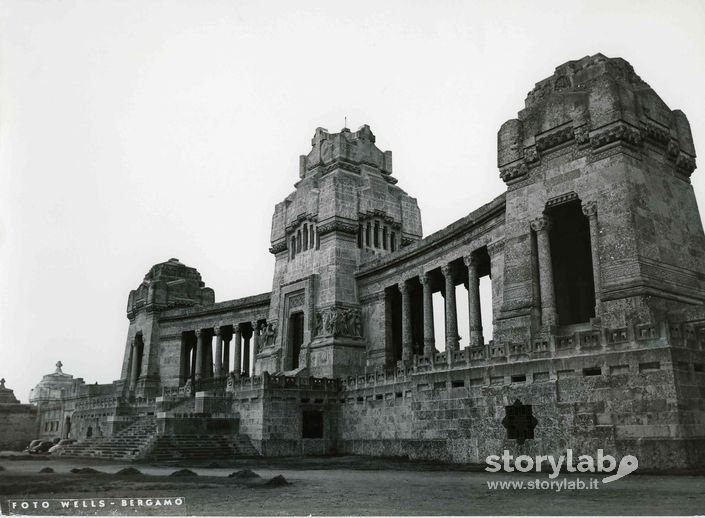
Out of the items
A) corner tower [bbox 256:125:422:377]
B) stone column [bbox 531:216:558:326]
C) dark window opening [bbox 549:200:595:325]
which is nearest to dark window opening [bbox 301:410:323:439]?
corner tower [bbox 256:125:422:377]

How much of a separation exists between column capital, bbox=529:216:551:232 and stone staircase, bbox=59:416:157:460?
883 inches

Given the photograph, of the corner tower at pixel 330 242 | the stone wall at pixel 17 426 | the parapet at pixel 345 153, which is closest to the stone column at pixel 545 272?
the corner tower at pixel 330 242

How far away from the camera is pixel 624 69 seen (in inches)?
1098

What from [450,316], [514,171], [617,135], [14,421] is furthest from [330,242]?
[14,421]

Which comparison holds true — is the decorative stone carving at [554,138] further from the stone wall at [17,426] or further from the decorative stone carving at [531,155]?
the stone wall at [17,426]

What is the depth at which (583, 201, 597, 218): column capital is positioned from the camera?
85.6ft

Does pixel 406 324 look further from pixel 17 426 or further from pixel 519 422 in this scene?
pixel 17 426

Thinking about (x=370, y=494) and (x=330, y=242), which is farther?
(x=330, y=242)

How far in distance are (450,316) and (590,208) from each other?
15.2 meters

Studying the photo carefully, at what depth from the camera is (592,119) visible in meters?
26.4

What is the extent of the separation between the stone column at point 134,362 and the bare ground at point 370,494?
44147 mm

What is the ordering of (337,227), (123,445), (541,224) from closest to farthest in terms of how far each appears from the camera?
(541,224)
(123,445)
(337,227)

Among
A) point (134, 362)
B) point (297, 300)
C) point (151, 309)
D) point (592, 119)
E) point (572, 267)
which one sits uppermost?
point (592, 119)

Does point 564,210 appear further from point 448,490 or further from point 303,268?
point 303,268
